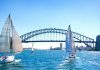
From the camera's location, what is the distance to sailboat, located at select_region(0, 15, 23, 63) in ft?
128

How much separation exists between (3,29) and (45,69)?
397 inches

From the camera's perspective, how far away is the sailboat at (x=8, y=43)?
3888 centimetres

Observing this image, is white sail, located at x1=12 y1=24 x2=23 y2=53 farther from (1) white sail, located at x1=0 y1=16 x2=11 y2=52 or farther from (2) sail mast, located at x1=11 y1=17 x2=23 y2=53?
(1) white sail, located at x1=0 y1=16 x2=11 y2=52

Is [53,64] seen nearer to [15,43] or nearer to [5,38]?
[15,43]

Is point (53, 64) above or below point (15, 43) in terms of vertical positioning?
below

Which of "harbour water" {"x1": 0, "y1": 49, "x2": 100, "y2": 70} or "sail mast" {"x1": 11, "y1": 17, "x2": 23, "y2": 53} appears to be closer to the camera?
"harbour water" {"x1": 0, "y1": 49, "x2": 100, "y2": 70}

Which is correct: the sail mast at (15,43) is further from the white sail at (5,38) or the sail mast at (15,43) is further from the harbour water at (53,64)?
the harbour water at (53,64)

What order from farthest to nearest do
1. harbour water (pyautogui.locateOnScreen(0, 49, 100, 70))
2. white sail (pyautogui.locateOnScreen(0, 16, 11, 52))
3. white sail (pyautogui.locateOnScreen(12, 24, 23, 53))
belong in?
white sail (pyautogui.locateOnScreen(12, 24, 23, 53)) < white sail (pyautogui.locateOnScreen(0, 16, 11, 52)) < harbour water (pyautogui.locateOnScreen(0, 49, 100, 70))

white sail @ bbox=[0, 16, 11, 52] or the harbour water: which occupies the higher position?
white sail @ bbox=[0, 16, 11, 52]

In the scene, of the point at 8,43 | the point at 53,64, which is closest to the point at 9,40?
the point at 8,43

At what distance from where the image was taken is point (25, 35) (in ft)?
490

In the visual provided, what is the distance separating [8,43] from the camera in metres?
39.4

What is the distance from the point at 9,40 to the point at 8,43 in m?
0.81

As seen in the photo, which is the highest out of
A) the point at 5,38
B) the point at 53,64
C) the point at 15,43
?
the point at 5,38
